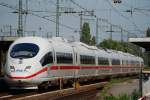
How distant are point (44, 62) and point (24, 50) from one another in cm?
129

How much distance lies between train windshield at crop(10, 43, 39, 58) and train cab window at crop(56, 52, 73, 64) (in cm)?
272

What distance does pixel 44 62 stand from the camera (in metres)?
27.3

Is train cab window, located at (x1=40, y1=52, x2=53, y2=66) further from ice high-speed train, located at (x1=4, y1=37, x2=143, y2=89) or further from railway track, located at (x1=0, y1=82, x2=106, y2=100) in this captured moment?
railway track, located at (x1=0, y1=82, x2=106, y2=100)

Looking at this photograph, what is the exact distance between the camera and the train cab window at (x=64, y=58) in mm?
30155

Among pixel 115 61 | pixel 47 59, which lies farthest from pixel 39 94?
pixel 115 61

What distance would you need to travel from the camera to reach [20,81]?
25609 millimetres

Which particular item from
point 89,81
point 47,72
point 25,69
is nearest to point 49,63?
point 47,72

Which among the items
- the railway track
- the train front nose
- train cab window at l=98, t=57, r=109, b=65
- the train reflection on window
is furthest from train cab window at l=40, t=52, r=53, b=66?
train cab window at l=98, t=57, r=109, b=65

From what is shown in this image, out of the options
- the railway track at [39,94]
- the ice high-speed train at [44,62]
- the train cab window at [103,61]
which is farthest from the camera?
the train cab window at [103,61]

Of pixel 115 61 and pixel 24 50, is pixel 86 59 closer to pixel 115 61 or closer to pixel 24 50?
pixel 24 50

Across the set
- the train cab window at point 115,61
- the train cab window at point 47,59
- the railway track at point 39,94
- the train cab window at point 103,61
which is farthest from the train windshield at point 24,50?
the train cab window at point 115,61

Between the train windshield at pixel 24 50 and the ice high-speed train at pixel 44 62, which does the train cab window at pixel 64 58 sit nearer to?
the ice high-speed train at pixel 44 62

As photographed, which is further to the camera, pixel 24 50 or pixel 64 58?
pixel 64 58

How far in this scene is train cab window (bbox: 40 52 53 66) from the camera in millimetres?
27127
